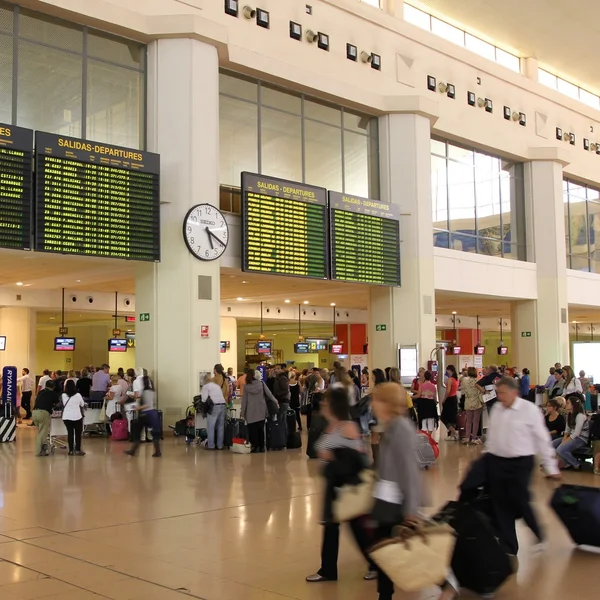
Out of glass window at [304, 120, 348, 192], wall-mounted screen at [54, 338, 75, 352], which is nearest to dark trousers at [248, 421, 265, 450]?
glass window at [304, 120, 348, 192]

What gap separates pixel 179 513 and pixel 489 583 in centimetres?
386

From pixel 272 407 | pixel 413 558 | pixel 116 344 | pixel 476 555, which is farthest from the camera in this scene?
pixel 116 344

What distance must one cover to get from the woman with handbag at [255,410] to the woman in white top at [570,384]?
691 cm

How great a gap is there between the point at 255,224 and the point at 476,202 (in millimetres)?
10280

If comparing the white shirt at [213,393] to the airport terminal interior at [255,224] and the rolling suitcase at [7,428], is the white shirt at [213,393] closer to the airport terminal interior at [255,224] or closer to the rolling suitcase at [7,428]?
the airport terminal interior at [255,224]

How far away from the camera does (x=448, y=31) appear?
2400 centimetres

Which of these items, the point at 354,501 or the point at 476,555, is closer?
the point at 354,501

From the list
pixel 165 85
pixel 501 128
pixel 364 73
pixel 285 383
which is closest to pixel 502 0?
pixel 501 128

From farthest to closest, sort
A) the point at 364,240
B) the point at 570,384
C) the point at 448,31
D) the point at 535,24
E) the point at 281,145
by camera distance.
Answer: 1. the point at 535,24
2. the point at 448,31
3. the point at 364,240
4. the point at 281,145
5. the point at 570,384

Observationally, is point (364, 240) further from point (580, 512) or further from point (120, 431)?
point (580, 512)

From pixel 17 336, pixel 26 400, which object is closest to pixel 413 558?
pixel 26 400

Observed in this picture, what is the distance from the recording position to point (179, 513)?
26.1ft

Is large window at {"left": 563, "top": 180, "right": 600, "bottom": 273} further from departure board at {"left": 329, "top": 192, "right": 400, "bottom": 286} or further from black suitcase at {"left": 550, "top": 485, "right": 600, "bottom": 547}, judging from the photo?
black suitcase at {"left": 550, "top": 485, "right": 600, "bottom": 547}

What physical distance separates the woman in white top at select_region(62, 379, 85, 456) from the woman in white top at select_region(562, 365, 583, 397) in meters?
10.1
